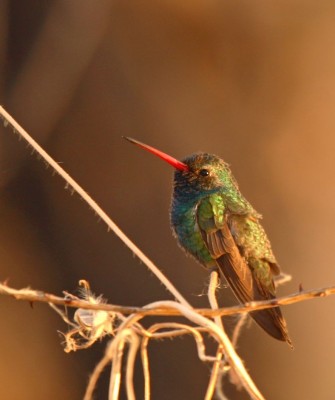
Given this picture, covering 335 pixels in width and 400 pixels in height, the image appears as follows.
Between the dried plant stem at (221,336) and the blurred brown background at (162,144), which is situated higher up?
the blurred brown background at (162,144)

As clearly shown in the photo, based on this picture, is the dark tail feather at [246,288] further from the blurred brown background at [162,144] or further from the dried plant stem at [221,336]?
the blurred brown background at [162,144]

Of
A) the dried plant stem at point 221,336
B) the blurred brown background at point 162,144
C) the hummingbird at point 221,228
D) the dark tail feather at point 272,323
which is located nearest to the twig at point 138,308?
the dried plant stem at point 221,336

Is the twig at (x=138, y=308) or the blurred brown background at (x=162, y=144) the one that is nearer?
the twig at (x=138, y=308)

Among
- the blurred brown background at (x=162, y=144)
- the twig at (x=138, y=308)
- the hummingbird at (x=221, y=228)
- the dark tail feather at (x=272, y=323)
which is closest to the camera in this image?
the twig at (x=138, y=308)

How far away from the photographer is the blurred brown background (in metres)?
6.42

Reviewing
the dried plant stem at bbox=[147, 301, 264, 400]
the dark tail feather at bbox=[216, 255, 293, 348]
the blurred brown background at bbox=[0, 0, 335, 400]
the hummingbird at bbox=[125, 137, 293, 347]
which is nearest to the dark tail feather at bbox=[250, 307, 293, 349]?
the dark tail feather at bbox=[216, 255, 293, 348]

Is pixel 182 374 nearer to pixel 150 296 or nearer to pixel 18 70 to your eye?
pixel 150 296

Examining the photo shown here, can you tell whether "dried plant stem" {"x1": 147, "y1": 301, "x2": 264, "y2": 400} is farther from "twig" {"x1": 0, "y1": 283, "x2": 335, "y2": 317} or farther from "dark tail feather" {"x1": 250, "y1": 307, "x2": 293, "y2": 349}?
"dark tail feather" {"x1": 250, "y1": 307, "x2": 293, "y2": 349}

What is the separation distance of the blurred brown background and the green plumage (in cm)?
250

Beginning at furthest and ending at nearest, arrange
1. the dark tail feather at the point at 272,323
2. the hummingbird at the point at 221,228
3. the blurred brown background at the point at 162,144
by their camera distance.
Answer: the blurred brown background at the point at 162,144 < the hummingbird at the point at 221,228 < the dark tail feather at the point at 272,323

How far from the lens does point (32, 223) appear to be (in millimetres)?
7176

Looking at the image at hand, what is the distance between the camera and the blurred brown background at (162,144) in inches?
253

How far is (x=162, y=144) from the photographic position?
6.67 meters

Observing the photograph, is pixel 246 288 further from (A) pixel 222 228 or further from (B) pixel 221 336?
(B) pixel 221 336
